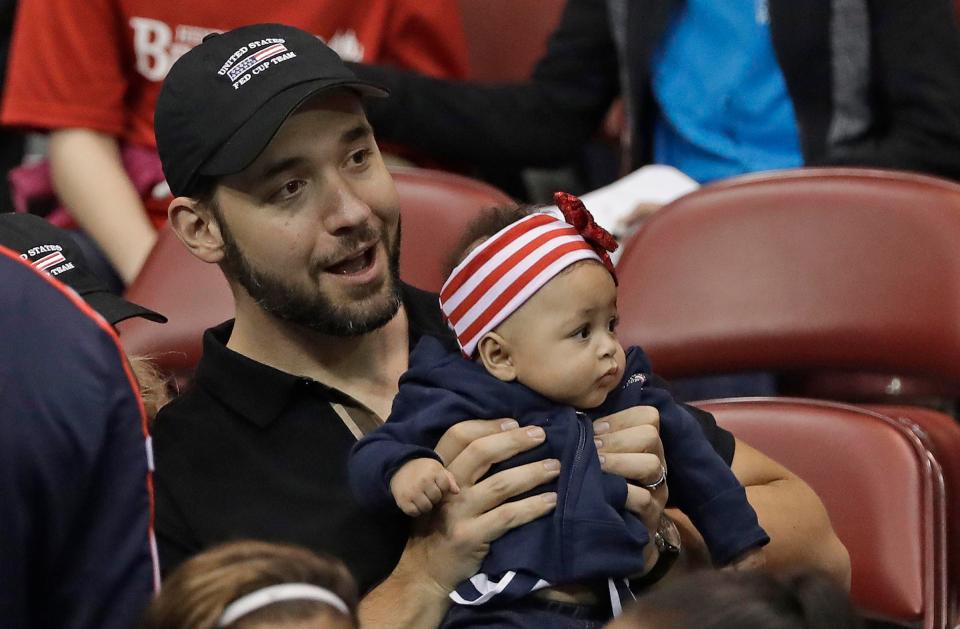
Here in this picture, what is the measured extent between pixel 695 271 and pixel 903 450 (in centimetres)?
50

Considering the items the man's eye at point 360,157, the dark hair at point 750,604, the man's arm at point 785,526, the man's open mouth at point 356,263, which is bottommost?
the man's arm at point 785,526

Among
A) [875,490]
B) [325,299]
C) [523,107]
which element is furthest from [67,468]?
[523,107]

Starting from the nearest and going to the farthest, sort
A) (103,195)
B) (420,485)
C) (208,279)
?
(420,485)
(208,279)
(103,195)

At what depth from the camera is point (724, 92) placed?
3328 millimetres

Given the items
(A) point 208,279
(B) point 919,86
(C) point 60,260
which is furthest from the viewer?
(B) point 919,86

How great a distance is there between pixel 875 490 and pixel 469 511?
64 cm

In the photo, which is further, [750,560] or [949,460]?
[949,460]

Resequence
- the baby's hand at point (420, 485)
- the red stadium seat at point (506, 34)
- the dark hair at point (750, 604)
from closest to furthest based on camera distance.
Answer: the dark hair at point (750, 604), the baby's hand at point (420, 485), the red stadium seat at point (506, 34)

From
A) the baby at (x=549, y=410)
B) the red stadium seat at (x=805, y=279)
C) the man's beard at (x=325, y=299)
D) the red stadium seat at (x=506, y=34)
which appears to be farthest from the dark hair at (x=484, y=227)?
the red stadium seat at (x=506, y=34)

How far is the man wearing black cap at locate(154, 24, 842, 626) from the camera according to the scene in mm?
1900

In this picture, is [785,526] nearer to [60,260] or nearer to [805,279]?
[805,279]

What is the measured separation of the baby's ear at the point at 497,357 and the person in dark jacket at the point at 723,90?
153cm

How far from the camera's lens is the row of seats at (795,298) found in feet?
7.20

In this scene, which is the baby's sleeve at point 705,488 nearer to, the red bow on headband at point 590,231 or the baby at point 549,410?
the baby at point 549,410
